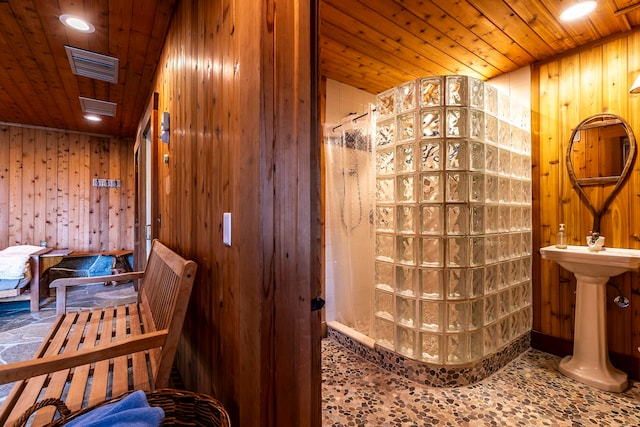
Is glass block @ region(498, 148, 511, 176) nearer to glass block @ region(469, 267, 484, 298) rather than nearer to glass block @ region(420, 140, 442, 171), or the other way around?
glass block @ region(420, 140, 442, 171)

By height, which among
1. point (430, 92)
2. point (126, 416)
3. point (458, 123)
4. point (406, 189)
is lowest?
point (126, 416)

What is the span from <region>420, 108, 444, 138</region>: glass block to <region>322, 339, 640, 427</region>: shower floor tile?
5.37ft

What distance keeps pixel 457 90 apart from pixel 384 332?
5.72ft

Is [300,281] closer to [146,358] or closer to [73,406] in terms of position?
[73,406]

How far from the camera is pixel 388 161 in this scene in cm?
213

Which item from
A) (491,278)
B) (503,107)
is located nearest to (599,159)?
(503,107)

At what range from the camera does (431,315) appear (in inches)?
76.0

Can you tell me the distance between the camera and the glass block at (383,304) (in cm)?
211

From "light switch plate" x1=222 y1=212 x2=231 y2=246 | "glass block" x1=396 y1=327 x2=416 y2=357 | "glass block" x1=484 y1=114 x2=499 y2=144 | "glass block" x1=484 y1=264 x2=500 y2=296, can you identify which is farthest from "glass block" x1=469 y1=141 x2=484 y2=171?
"light switch plate" x1=222 y1=212 x2=231 y2=246

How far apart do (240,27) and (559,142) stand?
2.64m

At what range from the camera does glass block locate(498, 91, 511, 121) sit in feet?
7.14

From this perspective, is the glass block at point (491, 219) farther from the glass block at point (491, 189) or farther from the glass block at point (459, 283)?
the glass block at point (459, 283)

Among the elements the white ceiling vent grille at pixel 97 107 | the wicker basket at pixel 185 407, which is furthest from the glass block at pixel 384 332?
the white ceiling vent grille at pixel 97 107

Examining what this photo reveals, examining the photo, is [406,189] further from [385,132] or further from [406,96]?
[406,96]
